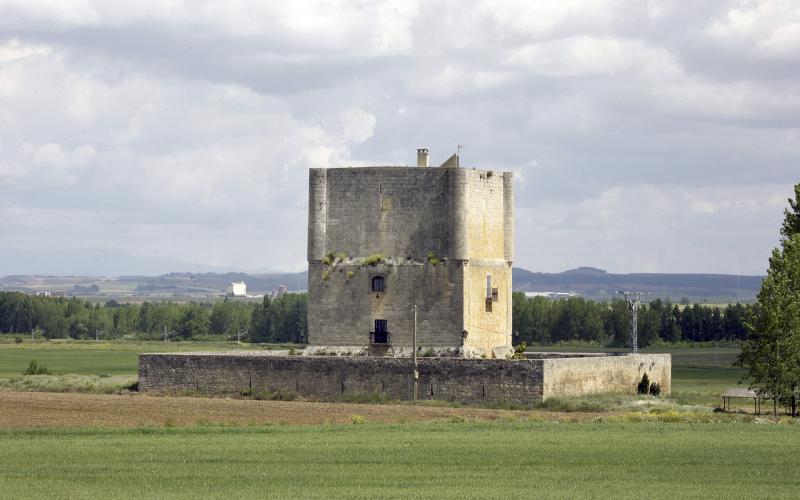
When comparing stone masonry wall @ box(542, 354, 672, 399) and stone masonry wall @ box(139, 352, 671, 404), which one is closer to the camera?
stone masonry wall @ box(139, 352, 671, 404)

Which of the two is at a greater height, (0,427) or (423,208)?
(423,208)

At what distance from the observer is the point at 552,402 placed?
4822 centimetres

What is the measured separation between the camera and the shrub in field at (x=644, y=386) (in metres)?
55.5

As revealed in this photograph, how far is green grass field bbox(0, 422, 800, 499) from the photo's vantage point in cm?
2909

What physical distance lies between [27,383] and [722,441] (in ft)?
100

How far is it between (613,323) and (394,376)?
94308 millimetres

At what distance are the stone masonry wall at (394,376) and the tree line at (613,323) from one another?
7742 centimetres

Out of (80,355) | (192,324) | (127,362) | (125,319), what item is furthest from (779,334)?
(125,319)

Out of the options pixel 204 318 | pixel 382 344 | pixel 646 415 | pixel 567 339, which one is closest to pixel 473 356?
pixel 382 344

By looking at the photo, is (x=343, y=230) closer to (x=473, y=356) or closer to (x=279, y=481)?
(x=473, y=356)

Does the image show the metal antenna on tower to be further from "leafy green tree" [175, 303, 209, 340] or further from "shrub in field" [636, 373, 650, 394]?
"leafy green tree" [175, 303, 209, 340]

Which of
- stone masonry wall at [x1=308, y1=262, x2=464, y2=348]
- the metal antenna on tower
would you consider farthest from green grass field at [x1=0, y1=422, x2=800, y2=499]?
the metal antenna on tower

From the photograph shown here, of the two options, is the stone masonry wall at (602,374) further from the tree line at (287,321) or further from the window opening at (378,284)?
the tree line at (287,321)

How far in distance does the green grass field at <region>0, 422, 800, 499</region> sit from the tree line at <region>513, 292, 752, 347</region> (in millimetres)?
91314
